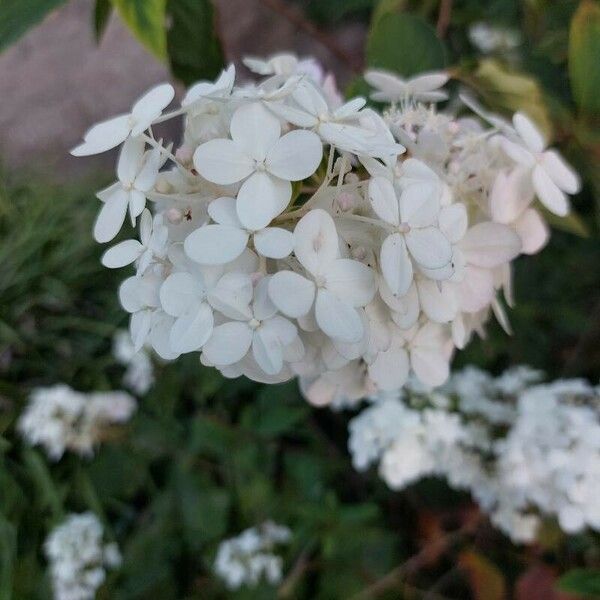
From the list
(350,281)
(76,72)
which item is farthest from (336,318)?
(76,72)

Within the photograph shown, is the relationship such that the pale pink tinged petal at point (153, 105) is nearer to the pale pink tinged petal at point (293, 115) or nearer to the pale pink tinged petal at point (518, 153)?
the pale pink tinged petal at point (293, 115)

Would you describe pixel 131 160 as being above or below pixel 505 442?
above

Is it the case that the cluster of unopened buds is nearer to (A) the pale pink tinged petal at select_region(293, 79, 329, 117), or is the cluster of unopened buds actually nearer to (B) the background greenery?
(A) the pale pink tinged petal at select_region(293, 79, 329, 117)

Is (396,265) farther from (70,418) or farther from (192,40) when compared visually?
(70,418)

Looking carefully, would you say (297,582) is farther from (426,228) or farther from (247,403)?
(426,228)

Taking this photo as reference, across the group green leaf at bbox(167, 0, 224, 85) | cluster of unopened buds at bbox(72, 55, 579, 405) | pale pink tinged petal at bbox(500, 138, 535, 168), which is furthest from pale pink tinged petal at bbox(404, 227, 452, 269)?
green leaf at bbox(167, 0, 224, 85)

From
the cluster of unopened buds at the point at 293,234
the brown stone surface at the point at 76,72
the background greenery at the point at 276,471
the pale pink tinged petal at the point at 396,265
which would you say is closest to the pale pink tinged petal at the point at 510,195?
the cluster of unopened buds at the point at 293,234

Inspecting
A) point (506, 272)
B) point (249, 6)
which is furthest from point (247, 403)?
point (249, 6)
